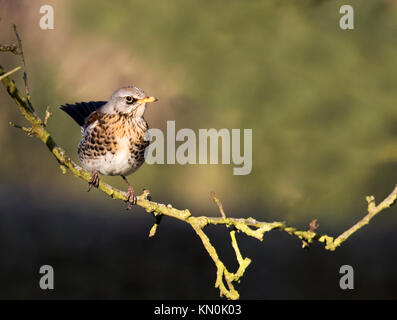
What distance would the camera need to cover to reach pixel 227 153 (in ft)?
24.0

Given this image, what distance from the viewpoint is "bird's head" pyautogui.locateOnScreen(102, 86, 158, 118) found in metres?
4.22

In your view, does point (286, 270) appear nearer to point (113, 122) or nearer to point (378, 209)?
point (113, 122)

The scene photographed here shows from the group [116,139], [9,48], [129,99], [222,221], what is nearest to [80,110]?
[116,139]

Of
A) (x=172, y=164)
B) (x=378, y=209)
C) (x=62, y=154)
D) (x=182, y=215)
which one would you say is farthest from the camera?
(x=172, y=164)

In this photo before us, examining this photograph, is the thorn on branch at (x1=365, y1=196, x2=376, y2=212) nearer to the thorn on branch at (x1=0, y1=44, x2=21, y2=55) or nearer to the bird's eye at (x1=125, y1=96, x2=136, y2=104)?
the thorn on branch at (x1=0, y1=44, x2=21, y2=55)

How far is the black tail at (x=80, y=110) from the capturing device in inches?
191

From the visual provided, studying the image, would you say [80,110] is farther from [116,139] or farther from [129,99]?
[129,99]

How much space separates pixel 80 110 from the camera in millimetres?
4895

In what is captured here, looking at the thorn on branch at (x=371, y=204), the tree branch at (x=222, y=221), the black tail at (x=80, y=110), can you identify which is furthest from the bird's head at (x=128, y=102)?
the thorn on branch at (x=371, y=204)

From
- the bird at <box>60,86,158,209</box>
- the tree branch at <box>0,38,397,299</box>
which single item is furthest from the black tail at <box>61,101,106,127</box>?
the tree branch at <box>0,38,397,299</box>

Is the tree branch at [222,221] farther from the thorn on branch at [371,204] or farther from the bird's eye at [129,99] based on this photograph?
the bird's eye at [129,99]

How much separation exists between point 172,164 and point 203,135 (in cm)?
63

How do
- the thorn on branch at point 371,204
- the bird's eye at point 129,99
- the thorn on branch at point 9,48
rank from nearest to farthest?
the thorn on branch at point 9,48 < the thorn on branch at point 371,204 < the bird's eye at point 129,99

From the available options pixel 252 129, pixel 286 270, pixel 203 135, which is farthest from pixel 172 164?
pixel 286 270
